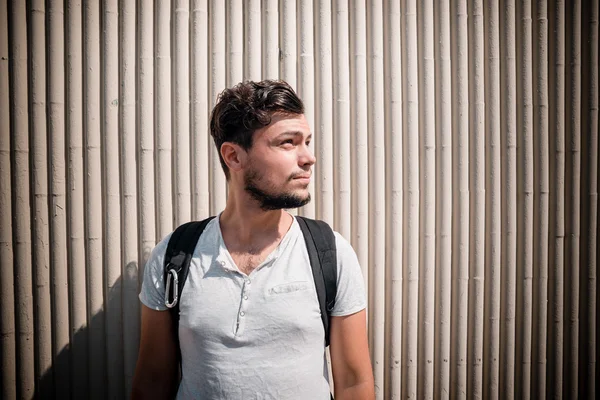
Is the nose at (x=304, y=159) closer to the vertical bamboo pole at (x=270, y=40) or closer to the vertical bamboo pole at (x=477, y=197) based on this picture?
the vertical bamboo pole at (x=270, y=40)

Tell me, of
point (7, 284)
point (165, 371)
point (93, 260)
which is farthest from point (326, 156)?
point (7, 284)

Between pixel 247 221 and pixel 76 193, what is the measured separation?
3.79 feet

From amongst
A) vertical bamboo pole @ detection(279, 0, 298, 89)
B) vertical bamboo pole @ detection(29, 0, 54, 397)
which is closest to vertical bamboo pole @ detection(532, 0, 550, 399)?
vertical bamboo pole @ detection(279, 0, 298, 89)

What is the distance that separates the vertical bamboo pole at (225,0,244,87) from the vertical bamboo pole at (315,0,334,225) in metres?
0.48

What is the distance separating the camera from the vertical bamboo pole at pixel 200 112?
6.06 ft

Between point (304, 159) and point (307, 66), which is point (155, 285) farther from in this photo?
point (307, 66)

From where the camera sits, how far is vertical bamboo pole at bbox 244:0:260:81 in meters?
1.85

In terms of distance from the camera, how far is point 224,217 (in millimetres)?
1543

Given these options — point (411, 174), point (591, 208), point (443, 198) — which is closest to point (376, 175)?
point (411, 174)

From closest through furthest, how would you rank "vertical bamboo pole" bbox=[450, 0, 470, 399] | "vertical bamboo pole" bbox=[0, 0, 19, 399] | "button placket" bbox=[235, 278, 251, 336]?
"button placket" bbox=[235, 278, 251, 336] < "vertical bamboo pole" bbox=[0, 0, 19, 399] < "vertical bamboo pole" bbox=[450, 0, 470, 399]

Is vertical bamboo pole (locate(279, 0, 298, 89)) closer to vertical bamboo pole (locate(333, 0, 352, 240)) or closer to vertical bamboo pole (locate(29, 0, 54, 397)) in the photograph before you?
vertical bamboo pole (locate(333, 0, 352, 240))

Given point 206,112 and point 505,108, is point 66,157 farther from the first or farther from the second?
point 505,108

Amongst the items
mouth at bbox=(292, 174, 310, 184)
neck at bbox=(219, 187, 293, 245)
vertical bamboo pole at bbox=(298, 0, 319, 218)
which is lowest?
neck at bbox=(219, 187, 293, 245)

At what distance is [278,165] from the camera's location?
1.35m
